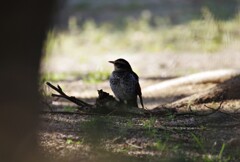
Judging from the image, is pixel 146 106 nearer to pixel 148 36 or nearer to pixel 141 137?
pixel 141 137

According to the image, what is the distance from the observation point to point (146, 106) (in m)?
9.31

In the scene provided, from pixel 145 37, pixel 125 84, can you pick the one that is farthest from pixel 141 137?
pixel 145 37

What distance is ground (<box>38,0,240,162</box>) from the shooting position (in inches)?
228

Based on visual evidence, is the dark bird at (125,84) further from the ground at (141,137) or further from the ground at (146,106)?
the ground at (141,137)

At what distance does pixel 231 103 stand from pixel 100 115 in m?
1.83

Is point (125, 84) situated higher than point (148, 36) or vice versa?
point (148, 36)

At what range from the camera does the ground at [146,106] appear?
5.79 metres

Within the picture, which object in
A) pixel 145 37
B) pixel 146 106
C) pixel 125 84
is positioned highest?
pixel 145 37

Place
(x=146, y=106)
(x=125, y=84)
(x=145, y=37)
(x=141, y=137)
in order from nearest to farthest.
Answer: (x=141, y=137) < (x=125, y=84) < (x=146, y=106) < (x=145, y=37)

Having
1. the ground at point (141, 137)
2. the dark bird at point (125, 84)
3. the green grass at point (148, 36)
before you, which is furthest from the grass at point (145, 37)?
the ground at point (141, 137)

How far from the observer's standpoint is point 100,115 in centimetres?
724

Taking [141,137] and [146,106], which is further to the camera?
[146,106]

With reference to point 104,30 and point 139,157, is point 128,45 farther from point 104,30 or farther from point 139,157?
point 139,157

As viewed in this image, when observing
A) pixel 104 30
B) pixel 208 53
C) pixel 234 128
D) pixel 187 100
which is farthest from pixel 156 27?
pixel 234 128
